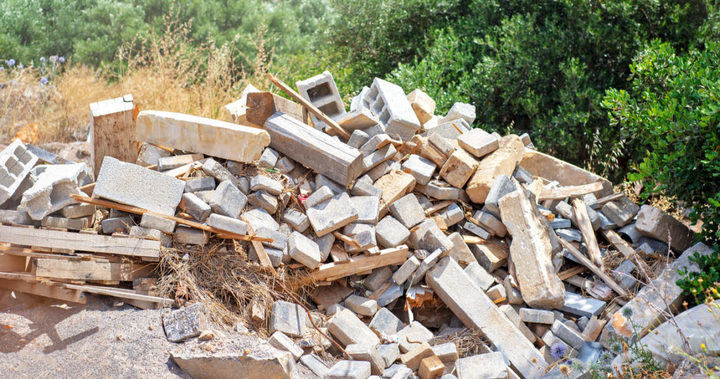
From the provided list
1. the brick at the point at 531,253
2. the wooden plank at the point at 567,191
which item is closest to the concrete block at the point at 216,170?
the brick at the point at 531,253

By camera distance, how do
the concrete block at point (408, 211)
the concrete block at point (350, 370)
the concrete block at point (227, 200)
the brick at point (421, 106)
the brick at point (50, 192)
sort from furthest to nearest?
the brick at point (421, 106) → the concrete block at point (408, 211) → the concrete block at point (227, 200) → the brick at point (50, 192) → the concrete block at point (350, 370)

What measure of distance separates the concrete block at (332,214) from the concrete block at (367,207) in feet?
0.29

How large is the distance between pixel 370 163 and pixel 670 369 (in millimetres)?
2813

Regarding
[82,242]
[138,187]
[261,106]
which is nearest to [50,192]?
[82,242]

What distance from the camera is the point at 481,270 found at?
5125 millimetres

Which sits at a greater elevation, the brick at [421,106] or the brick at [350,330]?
the brick at [421,106]

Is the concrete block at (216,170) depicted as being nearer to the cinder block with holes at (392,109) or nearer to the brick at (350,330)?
the brick at (350,330)

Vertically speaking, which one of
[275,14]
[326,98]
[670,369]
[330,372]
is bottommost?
[275,14]

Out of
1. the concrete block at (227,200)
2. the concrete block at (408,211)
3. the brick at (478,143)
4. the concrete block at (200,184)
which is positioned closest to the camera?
the concrete block at (227,200)

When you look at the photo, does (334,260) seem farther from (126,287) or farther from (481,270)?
(126,287)

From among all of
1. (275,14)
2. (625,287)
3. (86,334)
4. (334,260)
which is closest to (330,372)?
(334,260)

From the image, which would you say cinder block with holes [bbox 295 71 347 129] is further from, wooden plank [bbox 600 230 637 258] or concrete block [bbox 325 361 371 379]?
wooden plank [bbox 600 230 637 258]

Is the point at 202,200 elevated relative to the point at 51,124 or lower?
elevated

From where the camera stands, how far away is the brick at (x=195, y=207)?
15.2ft
